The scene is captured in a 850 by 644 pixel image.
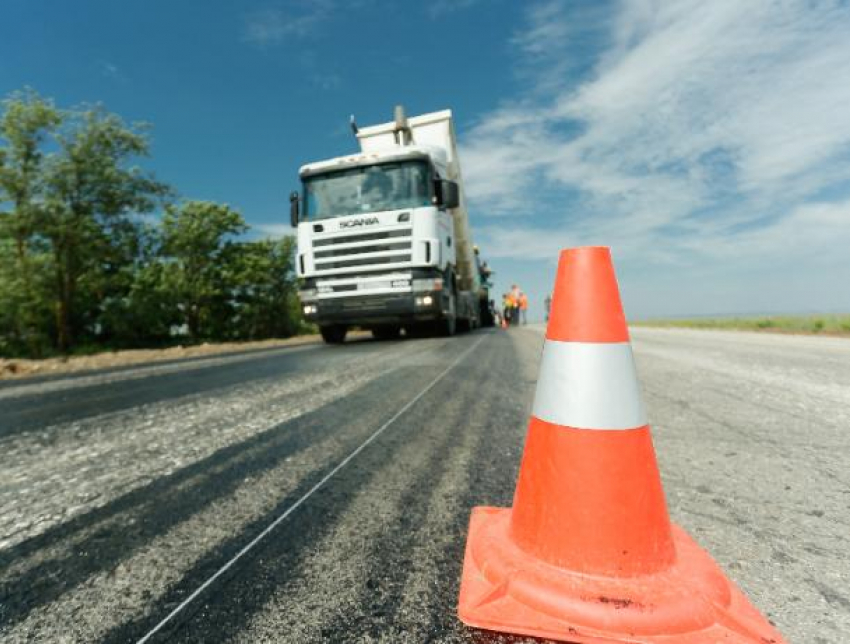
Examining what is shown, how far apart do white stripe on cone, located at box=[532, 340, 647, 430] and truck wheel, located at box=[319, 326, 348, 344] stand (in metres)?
9.98

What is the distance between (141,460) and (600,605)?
7.17 ft

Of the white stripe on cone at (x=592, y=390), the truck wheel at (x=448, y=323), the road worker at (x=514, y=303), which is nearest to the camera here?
the white stripe on cone at (x=592, y=390)

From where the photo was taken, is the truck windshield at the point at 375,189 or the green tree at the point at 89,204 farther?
the green tree at the point at 89,204

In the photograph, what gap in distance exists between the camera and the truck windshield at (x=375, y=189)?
8.91 meters

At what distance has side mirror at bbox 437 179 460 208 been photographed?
9039mm

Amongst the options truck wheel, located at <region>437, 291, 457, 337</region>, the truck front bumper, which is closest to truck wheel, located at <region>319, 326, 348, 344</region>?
the truck front bumper

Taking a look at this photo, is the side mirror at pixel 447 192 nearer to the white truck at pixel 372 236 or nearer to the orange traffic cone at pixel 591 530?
the white truck at pixel 372 236

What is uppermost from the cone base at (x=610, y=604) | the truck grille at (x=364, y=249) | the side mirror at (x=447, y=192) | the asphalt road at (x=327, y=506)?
the side mirror at (x=447, y=192)

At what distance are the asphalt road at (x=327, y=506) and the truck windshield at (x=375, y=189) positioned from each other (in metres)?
6.14

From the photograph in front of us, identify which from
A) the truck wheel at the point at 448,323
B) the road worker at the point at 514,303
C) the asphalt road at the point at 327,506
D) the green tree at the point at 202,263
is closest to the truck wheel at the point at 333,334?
the truck wheel at the point at 448,323

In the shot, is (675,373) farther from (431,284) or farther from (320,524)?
(431,284)

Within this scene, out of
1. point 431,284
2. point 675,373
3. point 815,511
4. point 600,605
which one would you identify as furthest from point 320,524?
point 431,284

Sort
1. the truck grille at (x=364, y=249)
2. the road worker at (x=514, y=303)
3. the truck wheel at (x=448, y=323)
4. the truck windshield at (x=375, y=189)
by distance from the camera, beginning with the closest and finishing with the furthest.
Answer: the truck grille at (x=364, y=249) → the truck windshield at (x=375, y=189) → the truck wheel at (x=448, y=323) → the road worker at (x=514, y=303)

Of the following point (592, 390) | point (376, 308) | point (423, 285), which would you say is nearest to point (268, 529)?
point (592, 390)
